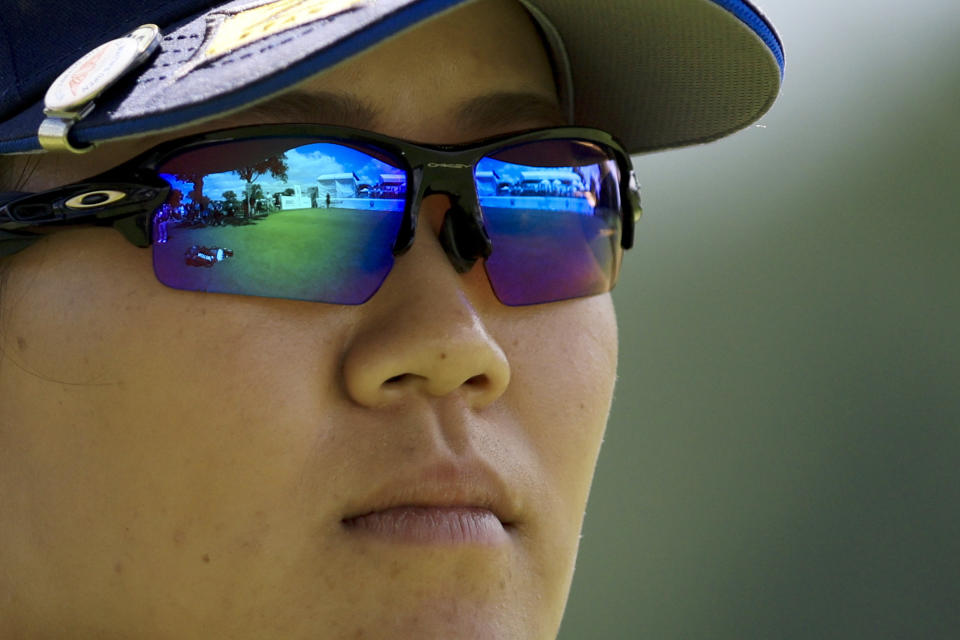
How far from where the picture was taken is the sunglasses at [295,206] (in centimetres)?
113

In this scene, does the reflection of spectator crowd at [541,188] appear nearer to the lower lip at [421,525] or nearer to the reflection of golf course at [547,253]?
the reflection of golf course at [547,253]

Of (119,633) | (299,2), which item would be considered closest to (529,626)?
(119,633)

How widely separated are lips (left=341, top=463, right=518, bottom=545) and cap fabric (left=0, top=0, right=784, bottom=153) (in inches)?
15.6

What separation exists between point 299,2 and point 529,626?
0.68 meters

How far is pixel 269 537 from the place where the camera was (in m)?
1.13

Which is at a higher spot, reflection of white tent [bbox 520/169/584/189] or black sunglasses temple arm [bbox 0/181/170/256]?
black sunglasses temple arm [bbox 0/181/170/256]

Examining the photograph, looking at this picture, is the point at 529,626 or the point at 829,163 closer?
the point at 529,626

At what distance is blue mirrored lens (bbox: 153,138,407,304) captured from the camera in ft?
3.74

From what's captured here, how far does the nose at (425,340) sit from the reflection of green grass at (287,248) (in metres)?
0.05

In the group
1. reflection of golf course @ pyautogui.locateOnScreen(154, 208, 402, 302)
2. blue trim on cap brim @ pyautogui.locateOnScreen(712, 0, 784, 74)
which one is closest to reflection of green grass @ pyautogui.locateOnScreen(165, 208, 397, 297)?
reflection of golf course @ pyautogui.locateOnScreen(154, 208, 402, 302)

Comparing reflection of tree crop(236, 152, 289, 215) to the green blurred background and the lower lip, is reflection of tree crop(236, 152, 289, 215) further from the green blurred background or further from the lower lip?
the green blurred background

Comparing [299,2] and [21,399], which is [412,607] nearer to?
[21,399]

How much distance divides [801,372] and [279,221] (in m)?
2.25

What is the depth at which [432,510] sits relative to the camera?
117cm
